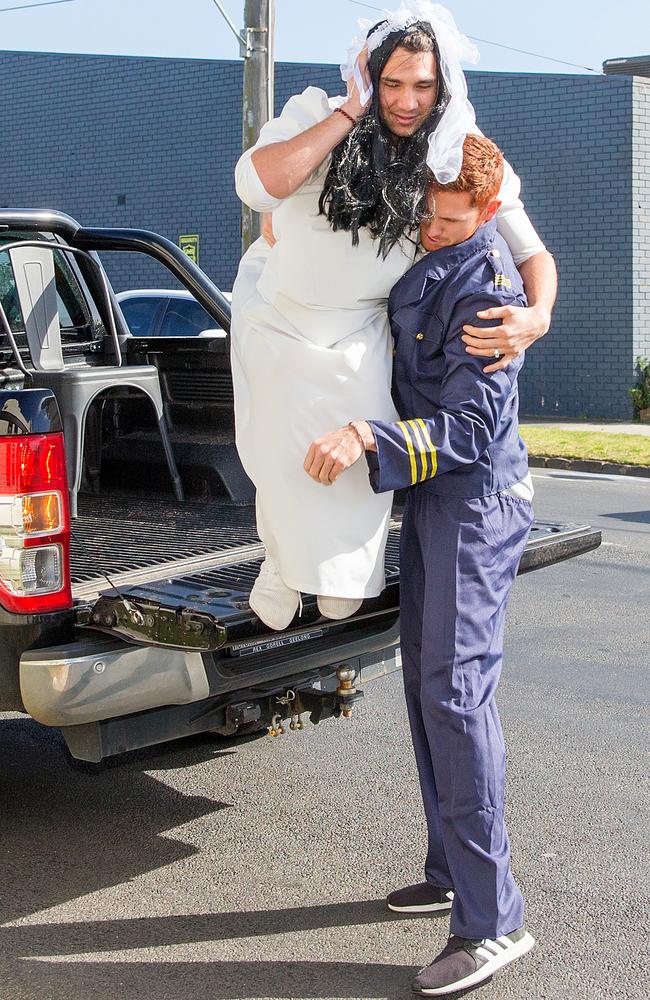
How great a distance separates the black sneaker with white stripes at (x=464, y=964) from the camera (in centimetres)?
288

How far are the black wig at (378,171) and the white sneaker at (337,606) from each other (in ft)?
A: 2.94

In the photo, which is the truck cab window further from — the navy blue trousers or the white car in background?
the white car in background

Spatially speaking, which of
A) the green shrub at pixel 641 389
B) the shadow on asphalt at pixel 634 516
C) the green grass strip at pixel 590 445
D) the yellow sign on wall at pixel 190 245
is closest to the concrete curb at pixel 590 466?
the green grass strip at pixel 590 445

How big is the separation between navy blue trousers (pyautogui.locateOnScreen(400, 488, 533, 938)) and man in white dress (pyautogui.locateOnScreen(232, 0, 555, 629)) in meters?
0.20

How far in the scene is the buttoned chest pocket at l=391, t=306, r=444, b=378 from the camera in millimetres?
2965

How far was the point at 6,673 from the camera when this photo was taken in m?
3.15

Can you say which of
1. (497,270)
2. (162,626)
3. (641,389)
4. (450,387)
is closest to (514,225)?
(497,270)

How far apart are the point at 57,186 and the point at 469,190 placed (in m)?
22.8

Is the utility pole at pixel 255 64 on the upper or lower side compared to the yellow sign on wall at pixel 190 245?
upper

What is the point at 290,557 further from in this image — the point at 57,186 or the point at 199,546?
the point at 57,186

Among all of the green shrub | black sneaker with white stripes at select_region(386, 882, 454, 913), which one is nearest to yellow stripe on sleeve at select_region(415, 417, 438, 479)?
black sneaker with white stripes at select_region(386, 882, 454, 913)

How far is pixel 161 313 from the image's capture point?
11.5 m

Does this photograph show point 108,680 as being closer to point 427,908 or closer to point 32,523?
point 32,523

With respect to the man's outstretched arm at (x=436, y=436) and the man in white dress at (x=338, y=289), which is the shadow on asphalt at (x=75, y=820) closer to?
the man in white dress at (x=338, y=289)
